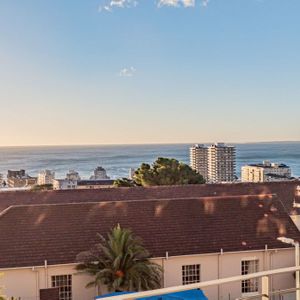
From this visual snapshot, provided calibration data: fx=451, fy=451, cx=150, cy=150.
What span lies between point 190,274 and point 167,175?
23125mm

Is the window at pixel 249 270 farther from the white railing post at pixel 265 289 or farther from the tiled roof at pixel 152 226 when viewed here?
the white railing post at pixel 265 289

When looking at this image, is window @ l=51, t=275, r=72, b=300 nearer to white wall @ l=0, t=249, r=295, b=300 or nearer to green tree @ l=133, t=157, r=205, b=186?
white wall @ l=0, t=249, r=295, b=300

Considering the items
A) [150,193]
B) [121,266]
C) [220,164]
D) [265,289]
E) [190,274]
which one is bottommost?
[220,164]

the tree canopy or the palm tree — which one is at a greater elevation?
the tree canopy

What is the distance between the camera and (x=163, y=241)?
77.6 feet

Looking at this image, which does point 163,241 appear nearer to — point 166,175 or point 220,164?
point 166,175

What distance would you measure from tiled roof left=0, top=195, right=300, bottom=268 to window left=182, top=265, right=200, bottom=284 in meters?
0.81

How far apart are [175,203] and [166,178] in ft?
63.1

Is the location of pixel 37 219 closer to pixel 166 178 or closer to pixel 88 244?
pixel 88 244

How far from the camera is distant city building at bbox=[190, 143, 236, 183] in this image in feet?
587

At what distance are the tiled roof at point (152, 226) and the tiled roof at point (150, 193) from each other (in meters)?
6.25

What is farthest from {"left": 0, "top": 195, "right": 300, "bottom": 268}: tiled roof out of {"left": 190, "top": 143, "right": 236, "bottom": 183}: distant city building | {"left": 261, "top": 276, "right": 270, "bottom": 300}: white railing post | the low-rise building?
{"left": 190, "top": 143, "right": 236, "bottom": 183}: distant city building

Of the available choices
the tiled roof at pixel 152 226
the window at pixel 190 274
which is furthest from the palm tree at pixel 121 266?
the window at pixel 190 274

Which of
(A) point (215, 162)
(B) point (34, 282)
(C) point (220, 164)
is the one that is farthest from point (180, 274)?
(A) point (215, 162)
